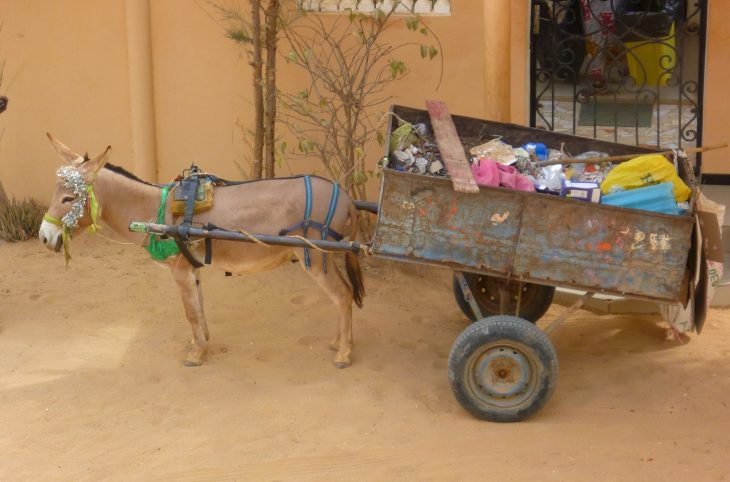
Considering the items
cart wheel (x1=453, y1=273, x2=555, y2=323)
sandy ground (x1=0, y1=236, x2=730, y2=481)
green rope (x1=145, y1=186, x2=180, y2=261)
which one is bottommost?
sandy ground (x1=0, y1=236, x2=730, y2=481)

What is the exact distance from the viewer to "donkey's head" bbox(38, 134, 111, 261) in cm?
539

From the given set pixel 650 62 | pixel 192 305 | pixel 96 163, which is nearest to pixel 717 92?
pixel 650 62

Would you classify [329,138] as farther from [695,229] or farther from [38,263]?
[695,229]

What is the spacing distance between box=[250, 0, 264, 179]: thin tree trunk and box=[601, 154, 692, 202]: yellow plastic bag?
3.42 metres

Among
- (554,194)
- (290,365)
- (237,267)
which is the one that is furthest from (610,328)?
(237,267)

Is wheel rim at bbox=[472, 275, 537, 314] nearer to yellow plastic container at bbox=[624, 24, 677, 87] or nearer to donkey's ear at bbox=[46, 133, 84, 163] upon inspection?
donkey's ear at bbox=[46, 133, 84, 163]

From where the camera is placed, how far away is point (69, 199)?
17.8ft

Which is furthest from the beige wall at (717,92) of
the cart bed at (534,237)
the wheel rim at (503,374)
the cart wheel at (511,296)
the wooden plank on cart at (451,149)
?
the wheel rim at (503,374)

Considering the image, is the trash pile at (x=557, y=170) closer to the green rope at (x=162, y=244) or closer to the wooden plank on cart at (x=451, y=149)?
the wooden plank on cart at (x=451, y=149)

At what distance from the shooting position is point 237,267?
5.72 m

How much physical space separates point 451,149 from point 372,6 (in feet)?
10.7

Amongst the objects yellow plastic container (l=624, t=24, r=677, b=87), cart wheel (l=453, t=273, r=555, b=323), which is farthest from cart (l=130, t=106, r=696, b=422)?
yellow plastic container (l=624, t=24, r=677, b=87)

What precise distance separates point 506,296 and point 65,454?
2639 mm

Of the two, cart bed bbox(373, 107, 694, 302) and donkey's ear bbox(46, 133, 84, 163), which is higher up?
donkey's ear bbox(46, 133, 84, 163)
